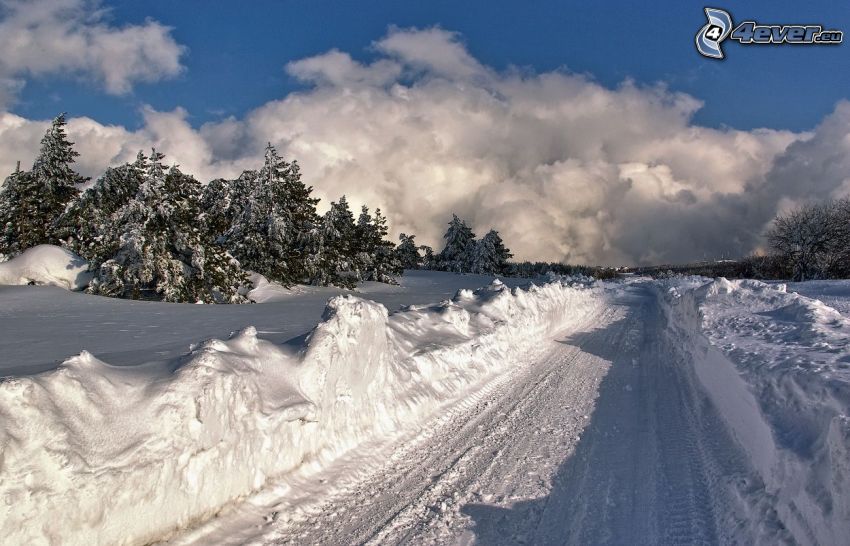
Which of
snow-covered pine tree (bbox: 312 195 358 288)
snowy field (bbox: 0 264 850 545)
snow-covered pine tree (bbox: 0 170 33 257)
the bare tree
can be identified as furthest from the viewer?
the bare tree

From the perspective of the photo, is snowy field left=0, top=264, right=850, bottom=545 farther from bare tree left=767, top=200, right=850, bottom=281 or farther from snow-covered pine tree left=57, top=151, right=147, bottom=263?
bare tree left=767, top=200, right=850, bottom=281

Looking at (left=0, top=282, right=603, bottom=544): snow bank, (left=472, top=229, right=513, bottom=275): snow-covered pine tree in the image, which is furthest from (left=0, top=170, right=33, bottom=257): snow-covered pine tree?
(left=472, top=229, right=513, bottom=275): snow-covered pine tree

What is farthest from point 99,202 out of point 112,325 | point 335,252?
point 112,325

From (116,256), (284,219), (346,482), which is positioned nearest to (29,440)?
(346,482)

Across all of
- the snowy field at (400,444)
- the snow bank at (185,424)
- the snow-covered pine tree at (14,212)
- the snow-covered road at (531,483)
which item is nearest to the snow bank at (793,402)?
the snowy field at (400,444)

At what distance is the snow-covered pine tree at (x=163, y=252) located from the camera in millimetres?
19047

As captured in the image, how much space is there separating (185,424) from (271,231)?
24.7 m

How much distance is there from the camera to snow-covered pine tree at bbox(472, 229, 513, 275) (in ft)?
203

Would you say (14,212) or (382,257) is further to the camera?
(382,257)

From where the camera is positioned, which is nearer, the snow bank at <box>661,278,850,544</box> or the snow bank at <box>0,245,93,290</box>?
the snow bank at <box>661,278,850,544</box>

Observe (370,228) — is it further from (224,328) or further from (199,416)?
(199,416)

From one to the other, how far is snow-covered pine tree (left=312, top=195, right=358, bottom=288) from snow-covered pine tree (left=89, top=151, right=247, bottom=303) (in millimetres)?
9287

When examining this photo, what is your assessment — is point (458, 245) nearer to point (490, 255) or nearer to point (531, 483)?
point (490, 255)

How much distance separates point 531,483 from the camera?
4.80 m
